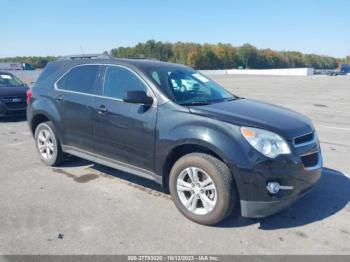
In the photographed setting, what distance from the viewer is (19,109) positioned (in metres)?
10.4

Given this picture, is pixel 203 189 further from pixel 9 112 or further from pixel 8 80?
pixel 8 80

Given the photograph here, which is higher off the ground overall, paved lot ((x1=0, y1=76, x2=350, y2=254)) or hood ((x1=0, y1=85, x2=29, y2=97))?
hood ((x1=0, y1=85, x2=29, y2=97))

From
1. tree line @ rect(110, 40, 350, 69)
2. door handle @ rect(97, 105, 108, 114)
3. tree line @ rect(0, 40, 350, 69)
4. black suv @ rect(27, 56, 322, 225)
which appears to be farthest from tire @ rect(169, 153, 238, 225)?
tree line @ rect(110, 40, 350, 69)

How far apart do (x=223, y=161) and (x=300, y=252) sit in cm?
116

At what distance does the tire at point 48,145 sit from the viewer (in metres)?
5.60

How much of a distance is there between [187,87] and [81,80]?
1.71 meters

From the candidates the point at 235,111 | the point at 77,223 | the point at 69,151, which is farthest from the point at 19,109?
the point at 235,111

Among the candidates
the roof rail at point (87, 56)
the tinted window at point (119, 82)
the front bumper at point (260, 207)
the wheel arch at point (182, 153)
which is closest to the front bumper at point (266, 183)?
the front bumper at point (260, 207)

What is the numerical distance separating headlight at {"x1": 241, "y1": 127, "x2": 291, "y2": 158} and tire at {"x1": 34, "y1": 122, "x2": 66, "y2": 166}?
342 centimetres

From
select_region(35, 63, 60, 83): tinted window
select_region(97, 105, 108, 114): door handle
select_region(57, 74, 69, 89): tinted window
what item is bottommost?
select_region(97, 105, 108, 114): door handle

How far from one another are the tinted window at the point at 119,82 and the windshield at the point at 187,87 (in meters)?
0.23

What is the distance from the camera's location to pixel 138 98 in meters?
4.04

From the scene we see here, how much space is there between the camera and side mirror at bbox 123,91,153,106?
403 cm

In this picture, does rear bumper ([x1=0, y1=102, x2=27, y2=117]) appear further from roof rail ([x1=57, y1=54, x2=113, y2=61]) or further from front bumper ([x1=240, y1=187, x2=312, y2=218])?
front bumper ([x1=240, y1=187, x2=312, y2=218])
